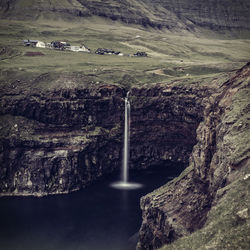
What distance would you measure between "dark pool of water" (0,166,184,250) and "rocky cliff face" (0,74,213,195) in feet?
29.0

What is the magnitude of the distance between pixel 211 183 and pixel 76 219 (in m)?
43.5

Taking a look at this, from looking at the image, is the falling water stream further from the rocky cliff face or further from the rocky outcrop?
the rocky outcrop

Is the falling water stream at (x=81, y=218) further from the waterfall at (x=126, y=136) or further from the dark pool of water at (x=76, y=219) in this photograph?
the waterfall at (x=126, y=136)

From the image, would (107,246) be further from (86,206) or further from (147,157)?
(147,157)

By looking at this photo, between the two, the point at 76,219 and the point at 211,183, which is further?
the point at 76,219

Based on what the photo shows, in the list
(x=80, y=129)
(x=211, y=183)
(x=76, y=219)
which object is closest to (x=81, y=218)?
(x=76, y=219)

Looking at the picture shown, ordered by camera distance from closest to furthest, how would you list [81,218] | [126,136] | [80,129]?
1. [81,218]
2. [80,129]
3. [126,136]

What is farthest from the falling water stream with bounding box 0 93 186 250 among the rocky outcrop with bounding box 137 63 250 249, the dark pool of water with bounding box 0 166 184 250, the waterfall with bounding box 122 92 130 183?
the rocky outcrop with bounding box 137 63 250 249

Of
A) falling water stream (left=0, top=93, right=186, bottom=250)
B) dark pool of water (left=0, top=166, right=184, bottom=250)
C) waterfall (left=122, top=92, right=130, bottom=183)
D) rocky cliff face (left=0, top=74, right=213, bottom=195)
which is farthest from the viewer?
waterfall (left=122, top=92, right=130, bottom=183)

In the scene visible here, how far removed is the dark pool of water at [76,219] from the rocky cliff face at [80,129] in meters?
8.84

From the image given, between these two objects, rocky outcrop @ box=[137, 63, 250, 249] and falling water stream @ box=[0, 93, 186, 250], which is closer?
rocky outcrop @ box=[137, 63, 250, 249]

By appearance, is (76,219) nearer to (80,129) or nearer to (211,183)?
(211,183)

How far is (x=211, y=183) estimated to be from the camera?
264 feet

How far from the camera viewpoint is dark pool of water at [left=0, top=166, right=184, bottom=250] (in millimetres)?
95750
